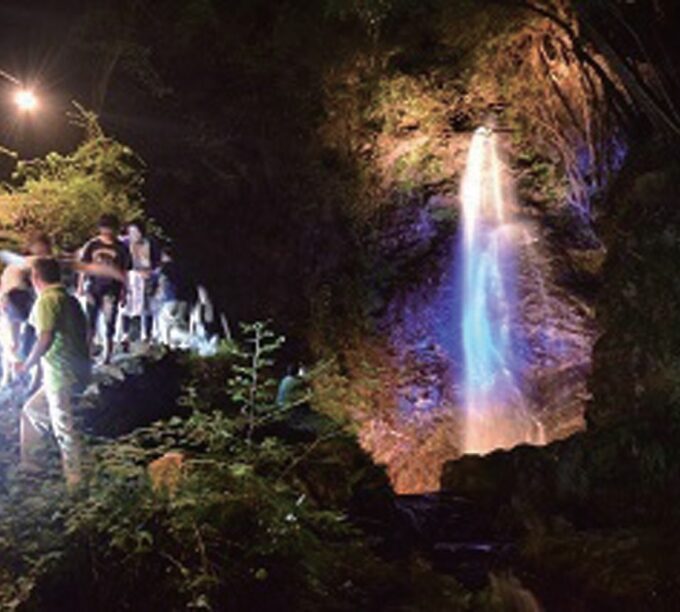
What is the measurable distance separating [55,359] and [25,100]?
340 inches

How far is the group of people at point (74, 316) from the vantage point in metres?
5.40

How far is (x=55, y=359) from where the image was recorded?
17.8 ft

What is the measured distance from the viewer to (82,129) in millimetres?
15289

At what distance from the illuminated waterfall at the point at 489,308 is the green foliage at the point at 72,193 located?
7497 mm

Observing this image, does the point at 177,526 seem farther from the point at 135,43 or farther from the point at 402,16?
the point at 135,43

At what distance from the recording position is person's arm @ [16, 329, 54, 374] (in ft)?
17.2

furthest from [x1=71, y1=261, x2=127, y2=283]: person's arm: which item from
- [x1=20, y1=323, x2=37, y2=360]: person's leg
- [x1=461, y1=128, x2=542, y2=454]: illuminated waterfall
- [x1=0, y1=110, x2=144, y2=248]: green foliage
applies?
[x1=461, y1=128, x2=542, y2=454]: illuminated waterfall

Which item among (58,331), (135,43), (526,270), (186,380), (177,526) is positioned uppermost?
(135,43)

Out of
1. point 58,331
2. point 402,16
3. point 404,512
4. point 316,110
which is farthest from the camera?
point 316,110

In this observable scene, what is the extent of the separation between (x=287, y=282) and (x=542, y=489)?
9.83 m

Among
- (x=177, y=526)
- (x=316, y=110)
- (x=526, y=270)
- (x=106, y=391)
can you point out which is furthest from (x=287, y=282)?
(x=177, y=526)

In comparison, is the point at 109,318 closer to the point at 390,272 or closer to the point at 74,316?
the point at 74,316

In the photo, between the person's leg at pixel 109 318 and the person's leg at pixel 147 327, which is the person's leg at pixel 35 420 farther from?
the person's leg at pixel 147 327

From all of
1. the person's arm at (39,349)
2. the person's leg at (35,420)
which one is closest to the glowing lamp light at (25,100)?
the person's leg at (35,420)
